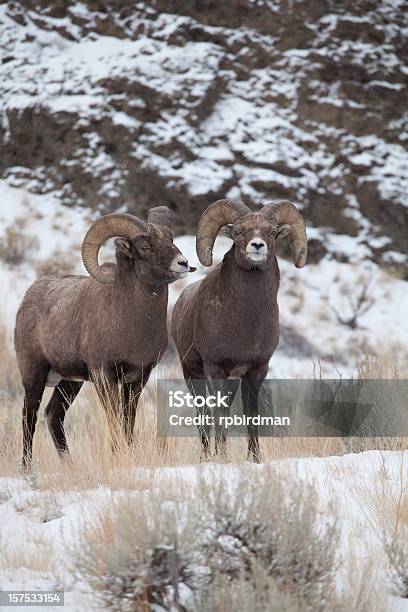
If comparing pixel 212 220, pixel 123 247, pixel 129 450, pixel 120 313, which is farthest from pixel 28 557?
pixel 212 220

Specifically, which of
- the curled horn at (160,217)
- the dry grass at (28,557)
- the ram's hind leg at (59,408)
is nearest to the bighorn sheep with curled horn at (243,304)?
the curled horn at (160,217)

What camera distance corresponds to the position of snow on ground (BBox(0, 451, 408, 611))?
4.27 meters

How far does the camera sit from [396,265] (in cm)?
1694

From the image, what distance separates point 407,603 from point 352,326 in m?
11.5

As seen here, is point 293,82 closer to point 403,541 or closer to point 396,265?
point 396,265

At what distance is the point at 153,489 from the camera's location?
16.5 ft

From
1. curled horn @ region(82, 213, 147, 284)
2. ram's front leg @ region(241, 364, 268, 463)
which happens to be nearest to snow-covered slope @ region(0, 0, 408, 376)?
ram's front leg @ region(241, 364, 268, 463)

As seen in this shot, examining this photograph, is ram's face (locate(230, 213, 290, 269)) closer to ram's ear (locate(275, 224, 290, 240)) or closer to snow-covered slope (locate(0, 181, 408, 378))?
ram's ear (locate(275, 224, 290, 240))

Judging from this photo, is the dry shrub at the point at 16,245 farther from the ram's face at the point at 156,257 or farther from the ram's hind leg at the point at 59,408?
the ram's face at the point at 156,257

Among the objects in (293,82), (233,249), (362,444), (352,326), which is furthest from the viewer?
(293,82)

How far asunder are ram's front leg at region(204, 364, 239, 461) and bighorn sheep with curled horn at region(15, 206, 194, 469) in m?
0.56

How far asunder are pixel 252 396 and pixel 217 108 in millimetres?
11946

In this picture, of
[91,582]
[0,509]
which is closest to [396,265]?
[0,509]

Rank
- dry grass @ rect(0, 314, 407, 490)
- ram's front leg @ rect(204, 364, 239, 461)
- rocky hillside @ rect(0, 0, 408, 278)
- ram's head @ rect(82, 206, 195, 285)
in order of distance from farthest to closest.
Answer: rocky hillside @ rect(0, 0, 408, 278), ram's front leg @ rect(204, 364, 239, 461), ram's head @ rect(82, 206, 195, 285), dry grass @ rect(0, 314, 407, 490)
